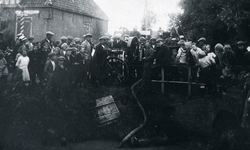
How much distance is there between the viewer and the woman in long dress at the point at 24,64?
8594mm

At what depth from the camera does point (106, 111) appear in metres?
7.64

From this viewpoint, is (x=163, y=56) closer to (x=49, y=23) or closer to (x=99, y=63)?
(x=99, y=63)

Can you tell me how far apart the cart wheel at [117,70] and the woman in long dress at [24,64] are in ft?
9.02

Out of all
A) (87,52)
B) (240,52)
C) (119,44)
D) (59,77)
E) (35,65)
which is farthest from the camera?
(119,44)

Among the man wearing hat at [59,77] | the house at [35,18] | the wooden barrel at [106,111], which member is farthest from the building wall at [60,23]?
the wooden barrel at [106,111]

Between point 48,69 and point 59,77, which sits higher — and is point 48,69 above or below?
above

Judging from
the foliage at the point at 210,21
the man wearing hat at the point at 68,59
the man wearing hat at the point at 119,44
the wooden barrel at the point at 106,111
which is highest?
the foliage at the point at 210,21

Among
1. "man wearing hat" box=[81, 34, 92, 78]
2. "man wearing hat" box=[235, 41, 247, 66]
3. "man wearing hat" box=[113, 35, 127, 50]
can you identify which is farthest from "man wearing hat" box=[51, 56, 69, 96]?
"man wearing hat" box=[235, 41, 247, 66]

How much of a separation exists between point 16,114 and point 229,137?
16.9 feet

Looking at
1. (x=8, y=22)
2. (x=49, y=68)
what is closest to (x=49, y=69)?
(x=49, y=68)

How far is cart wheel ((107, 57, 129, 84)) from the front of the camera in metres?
9.71

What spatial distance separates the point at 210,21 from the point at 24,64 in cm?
1112

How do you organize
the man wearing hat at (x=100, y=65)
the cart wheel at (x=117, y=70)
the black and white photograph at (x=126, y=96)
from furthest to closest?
the cart wheel at (x=117, y=70) → the man wearing hat at (x=100, y=65) → the black and white photograph at (x=126, y=96)

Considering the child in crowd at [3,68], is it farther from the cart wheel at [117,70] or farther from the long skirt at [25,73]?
the cart wheel at [117,70]
